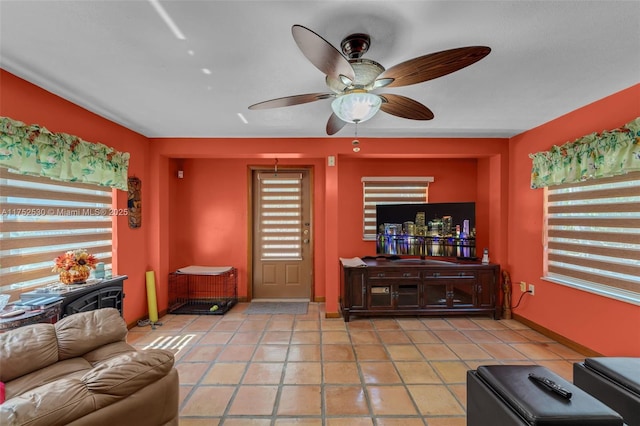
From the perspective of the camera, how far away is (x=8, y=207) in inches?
86.0

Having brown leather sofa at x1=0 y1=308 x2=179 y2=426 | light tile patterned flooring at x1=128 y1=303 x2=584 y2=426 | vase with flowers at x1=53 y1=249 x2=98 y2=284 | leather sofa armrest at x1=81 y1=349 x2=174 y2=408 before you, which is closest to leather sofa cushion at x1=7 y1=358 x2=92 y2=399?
brown leather sofa at x1=0 y1=308 x2=179 y2=426

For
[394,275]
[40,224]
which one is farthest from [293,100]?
[394,275]

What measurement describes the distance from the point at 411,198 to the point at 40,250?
14.4ft

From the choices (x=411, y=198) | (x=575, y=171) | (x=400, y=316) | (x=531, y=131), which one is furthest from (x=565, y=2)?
(x=400, y=316)

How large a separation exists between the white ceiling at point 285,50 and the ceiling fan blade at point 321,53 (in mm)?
313

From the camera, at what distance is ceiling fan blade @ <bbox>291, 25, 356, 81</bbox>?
1.21 m

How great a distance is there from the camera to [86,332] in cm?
183

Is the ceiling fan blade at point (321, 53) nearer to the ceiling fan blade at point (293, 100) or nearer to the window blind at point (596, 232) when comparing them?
the ceiling fan blade at point (293, 100)

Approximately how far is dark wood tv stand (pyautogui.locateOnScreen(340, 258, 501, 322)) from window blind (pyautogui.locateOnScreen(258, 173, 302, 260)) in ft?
4.01

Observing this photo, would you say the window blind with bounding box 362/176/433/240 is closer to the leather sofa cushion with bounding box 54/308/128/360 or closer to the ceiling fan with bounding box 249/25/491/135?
the ceiling fan with bounding box 249/25/491/135

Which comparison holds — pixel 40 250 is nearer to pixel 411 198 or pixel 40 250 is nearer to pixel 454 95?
pixel 454 95

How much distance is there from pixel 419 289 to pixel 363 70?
3038mm

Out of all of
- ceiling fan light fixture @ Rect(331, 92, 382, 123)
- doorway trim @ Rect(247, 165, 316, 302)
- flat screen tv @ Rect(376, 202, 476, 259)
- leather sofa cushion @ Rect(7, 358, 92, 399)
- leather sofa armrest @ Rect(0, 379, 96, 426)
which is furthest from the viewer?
doorway trim @ Rect(247, 165, 316, 302)

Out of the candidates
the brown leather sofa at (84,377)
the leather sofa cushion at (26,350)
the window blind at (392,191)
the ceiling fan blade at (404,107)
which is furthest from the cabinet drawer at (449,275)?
the leather sofa cushion at (26,350)
